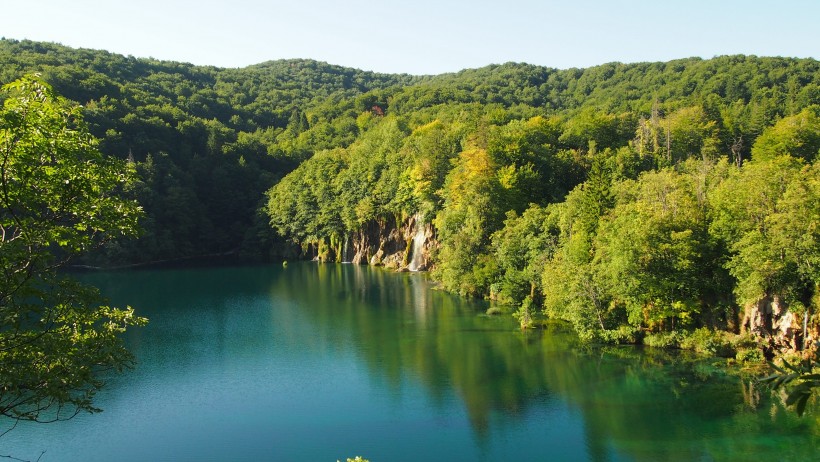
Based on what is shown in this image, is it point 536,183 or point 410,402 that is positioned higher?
point 536,183

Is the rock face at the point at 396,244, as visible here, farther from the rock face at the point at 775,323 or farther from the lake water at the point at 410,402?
the rock face at the point at 775,323

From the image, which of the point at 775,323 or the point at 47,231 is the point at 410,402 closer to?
the point at 775,323

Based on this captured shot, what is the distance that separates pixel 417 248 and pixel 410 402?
4508cm

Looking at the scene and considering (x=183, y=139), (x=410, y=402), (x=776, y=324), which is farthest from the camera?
(x=183, y=139)

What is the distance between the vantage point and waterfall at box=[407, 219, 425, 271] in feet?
239

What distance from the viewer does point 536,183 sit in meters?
58.6

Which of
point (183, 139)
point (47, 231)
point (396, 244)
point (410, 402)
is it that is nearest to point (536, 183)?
point (396, 244)

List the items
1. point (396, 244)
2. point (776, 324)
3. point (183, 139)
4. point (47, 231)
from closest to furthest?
1. point (47, 231)
2. point (776, 324)
3. point (396, 244)
4. point (183, 139)

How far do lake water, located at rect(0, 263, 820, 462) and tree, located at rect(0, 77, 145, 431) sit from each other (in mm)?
14040

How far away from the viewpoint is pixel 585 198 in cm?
4262

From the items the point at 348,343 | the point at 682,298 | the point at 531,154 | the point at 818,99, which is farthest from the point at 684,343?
the point at 818,99

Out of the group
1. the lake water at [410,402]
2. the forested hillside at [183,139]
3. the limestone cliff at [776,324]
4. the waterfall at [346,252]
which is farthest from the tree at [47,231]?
the waterfall at [346,252]

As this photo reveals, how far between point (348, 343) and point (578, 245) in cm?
1669

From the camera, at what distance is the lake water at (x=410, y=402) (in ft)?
77.5
